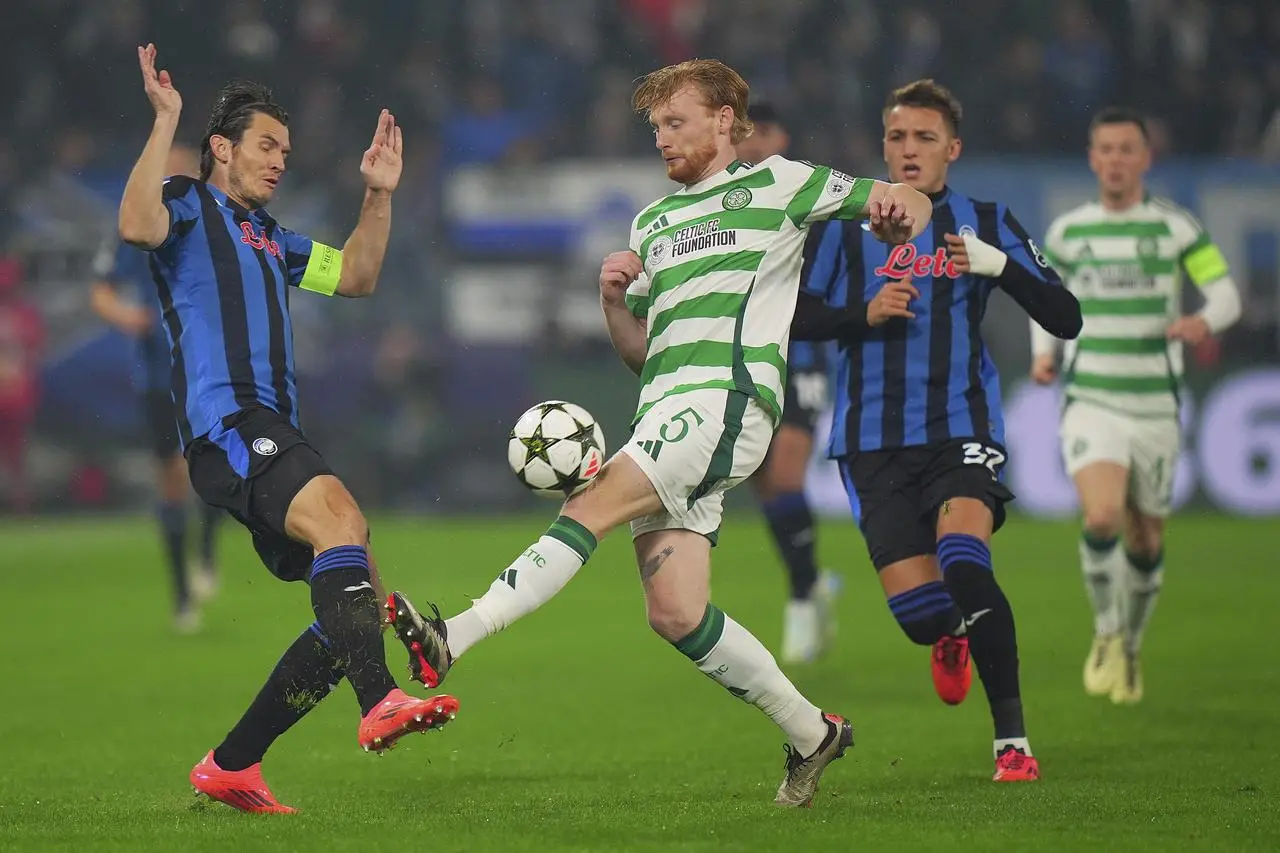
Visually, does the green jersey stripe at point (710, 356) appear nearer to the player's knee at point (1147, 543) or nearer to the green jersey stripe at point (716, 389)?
the green jersey stripe at point (716, 389)

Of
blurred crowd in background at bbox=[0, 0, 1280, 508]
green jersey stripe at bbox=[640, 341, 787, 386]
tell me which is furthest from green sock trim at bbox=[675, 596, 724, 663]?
blurred crowd in background at bbox=[0, 0, 1280, 508]

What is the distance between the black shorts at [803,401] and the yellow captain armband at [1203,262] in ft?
6.62

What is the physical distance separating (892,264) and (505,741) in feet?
7.42

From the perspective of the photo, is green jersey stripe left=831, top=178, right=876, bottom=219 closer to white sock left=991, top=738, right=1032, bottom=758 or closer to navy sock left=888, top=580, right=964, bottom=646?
navy sock left=888, top=580, right=964, bottom=646

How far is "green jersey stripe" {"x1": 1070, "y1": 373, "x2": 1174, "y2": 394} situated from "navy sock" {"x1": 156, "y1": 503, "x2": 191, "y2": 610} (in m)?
5.33

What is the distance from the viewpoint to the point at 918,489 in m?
5.95

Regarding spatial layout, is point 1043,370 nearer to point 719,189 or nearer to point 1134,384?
point 1134,384

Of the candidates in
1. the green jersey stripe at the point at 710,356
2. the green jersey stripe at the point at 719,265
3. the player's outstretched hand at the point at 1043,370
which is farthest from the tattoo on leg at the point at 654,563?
the player's outstretched hand at the point at 1043,370

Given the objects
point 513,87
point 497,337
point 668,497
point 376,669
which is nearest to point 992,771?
point 668,497

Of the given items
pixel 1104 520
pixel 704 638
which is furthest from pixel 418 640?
pixel 1104 520

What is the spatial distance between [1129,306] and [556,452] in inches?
158

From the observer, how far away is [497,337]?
16594 millimetres

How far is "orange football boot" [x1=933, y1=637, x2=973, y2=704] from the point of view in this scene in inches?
234

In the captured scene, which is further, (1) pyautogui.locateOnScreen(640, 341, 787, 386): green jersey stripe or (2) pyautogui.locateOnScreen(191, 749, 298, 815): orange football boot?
(2) pyautogui.locateOnScreen(191, 749, 298, 815): orange football boot
